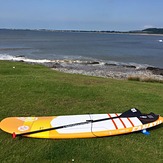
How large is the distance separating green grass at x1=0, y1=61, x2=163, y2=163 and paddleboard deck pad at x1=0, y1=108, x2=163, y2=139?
15 cm

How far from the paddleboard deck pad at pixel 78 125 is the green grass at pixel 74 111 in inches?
5.8

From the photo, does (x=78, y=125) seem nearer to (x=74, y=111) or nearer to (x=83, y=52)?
(x=74, y=111)

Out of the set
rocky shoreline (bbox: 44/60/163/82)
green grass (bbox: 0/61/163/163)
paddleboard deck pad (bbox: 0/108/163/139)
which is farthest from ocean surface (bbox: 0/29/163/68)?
paddleboard deck pad (bbox: 0/108/163/139)

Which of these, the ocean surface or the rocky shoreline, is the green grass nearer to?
the rocky shoreline

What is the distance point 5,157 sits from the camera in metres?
5.53

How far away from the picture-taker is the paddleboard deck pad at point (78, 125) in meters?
6.30

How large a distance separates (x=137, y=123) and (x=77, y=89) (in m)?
3.85

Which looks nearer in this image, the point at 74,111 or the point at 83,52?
the point at 74,111

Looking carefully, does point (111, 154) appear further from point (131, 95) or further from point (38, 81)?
point (38, 81)

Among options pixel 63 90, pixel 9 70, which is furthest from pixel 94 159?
pixel 9 70

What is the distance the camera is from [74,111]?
805 cm

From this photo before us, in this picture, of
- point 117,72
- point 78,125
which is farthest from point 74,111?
point 117,72

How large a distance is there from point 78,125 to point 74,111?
149cm

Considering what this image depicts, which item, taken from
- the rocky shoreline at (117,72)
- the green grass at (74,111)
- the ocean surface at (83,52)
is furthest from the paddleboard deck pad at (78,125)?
the ocean surface at (83,52)
